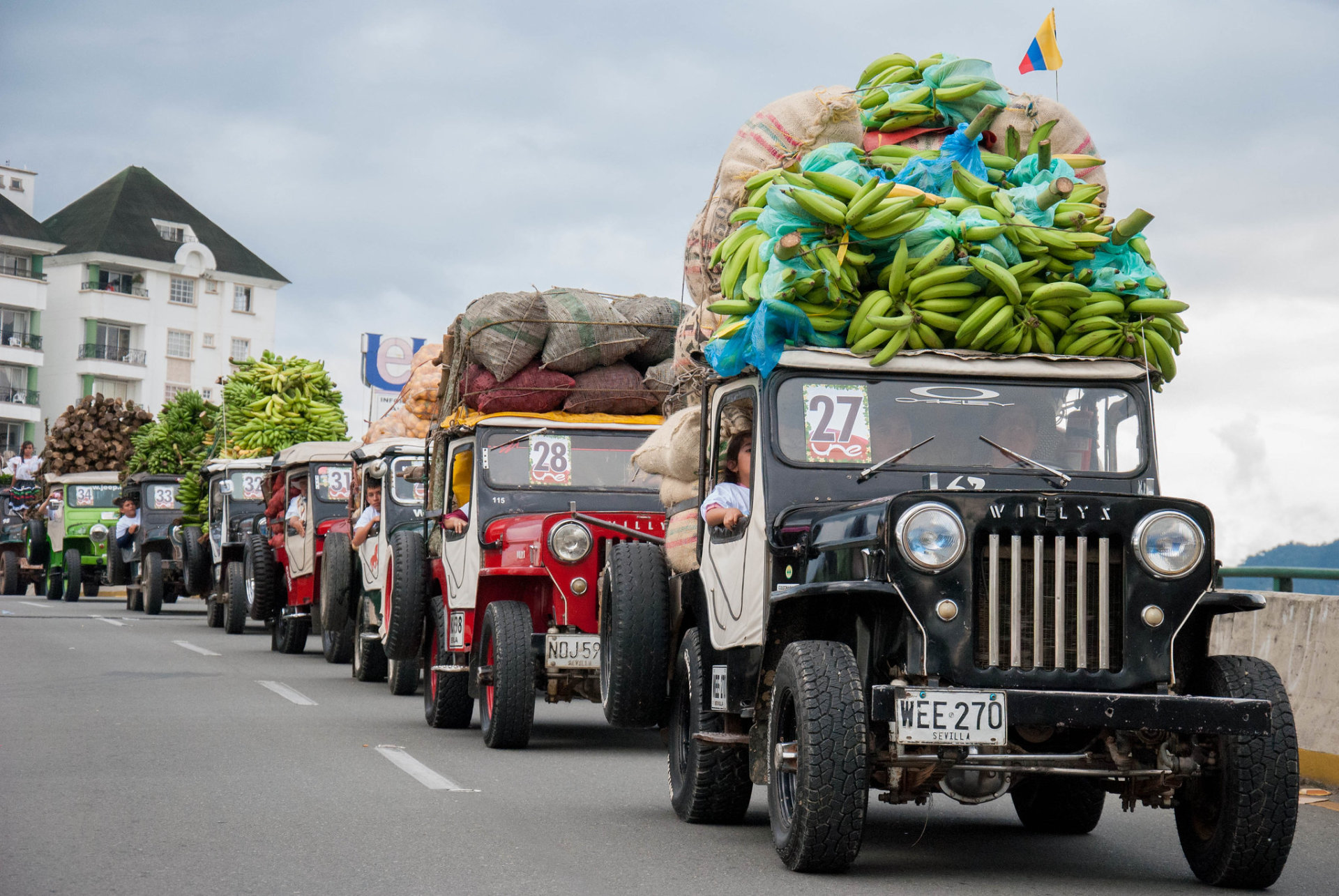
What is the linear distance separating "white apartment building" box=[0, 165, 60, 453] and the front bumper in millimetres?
69601

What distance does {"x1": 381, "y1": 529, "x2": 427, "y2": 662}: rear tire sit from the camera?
12.6 metres

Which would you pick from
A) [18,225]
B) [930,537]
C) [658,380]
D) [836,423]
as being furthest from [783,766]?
[18,225]

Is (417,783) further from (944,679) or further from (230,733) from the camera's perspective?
(944,679)

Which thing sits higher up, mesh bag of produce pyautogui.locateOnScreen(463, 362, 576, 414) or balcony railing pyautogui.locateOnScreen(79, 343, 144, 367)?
balcony railing pyautogui.locateOnScreen(79, 343, 144, 367)

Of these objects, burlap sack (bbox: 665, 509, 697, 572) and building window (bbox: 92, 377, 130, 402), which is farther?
building window (bbox: 92, 377, 130, 402)

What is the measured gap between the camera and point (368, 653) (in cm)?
1648

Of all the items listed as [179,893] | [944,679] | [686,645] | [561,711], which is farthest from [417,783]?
[561,711]

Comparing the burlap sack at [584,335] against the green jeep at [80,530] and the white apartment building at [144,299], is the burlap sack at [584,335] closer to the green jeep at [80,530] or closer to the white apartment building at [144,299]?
the green jeep at [80,530]

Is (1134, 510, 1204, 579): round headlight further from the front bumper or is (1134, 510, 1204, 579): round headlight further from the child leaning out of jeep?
the child leaning out of jeep

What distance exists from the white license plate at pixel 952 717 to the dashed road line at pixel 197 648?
48.4ft

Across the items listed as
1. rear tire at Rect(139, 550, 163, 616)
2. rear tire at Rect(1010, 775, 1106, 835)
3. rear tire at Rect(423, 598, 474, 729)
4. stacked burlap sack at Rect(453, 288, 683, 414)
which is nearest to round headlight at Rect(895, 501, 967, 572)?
rear tire at Rect(1010, 775, 1106, 835)

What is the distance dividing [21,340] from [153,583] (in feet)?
153

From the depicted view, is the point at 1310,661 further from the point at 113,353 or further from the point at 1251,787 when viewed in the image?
the point at 113,353

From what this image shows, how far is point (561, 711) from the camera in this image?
14.0 metres
